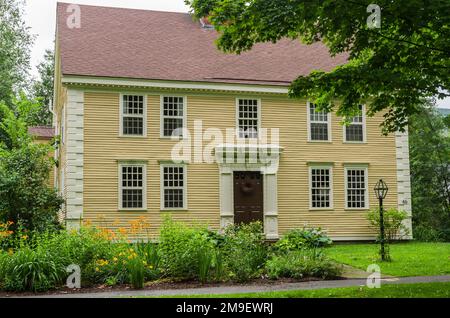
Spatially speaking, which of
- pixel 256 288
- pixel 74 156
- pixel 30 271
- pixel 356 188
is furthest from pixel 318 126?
pixel 30 271

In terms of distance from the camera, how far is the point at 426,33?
36.3 feet

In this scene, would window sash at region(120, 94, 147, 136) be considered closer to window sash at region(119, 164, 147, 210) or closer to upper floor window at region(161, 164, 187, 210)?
window sash at region(119, 164, 147, 210)

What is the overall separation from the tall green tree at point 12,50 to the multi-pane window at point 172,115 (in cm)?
1372

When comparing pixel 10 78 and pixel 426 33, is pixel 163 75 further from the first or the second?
pixel 10 78

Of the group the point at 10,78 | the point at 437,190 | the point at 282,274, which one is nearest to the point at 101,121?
the point at 282,274

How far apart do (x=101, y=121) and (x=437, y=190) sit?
21.5 metres

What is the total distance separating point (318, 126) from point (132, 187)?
834cm

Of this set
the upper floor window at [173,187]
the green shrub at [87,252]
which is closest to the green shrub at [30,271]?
the green shrub at [87,252]

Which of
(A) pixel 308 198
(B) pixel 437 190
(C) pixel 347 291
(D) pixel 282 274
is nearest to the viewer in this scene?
(C) pixel 347 291

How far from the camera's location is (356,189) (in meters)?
23.7

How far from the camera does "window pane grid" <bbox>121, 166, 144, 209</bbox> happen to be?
21531 mm

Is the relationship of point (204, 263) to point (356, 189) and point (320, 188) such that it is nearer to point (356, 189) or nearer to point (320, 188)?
point (320, 188)

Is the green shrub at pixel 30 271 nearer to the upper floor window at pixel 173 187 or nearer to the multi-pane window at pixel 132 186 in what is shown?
the multi-pane window at pixel 132 186

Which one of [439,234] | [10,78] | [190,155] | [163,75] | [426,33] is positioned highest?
[10,78]
